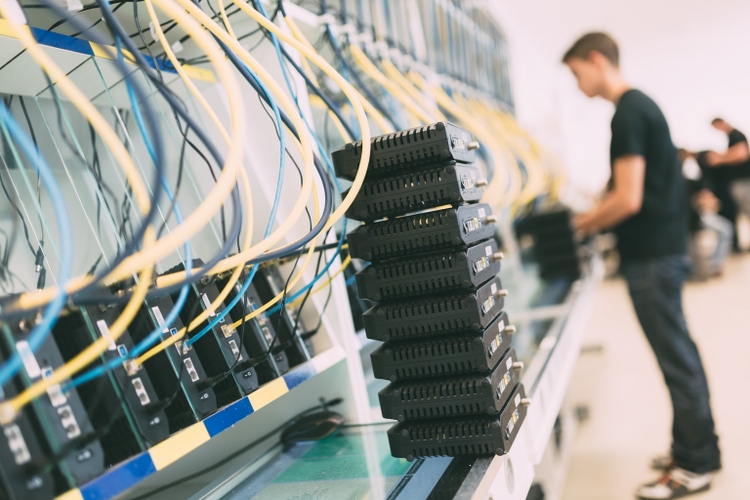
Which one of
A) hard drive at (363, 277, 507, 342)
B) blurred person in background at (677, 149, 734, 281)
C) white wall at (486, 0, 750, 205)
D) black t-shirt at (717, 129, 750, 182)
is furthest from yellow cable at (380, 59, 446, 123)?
black t-shirt at (717, 129, 750, 182)

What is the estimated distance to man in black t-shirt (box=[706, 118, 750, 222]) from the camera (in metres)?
5.21

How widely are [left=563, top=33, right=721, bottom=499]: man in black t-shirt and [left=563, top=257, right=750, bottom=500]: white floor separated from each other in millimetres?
115

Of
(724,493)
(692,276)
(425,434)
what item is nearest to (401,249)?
(425,434)

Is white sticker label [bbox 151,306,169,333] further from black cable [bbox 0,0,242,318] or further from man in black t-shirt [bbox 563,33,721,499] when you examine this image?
man in black t-shirt [bbox 563,33,721,499]

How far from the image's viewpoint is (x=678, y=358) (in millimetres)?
1850

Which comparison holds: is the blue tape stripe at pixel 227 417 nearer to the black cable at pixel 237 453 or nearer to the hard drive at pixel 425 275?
the hard drive at pixel 425 275

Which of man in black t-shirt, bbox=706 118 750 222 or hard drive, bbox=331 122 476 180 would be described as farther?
man in black t-shirt, bbox=706 118 750 222

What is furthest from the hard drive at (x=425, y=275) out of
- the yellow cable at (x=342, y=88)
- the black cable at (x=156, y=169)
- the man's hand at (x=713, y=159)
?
the man's hand at (x=713, y=159)

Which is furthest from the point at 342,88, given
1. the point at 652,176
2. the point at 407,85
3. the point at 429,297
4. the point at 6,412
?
the point at 652,176

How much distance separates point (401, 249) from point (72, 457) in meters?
0.54

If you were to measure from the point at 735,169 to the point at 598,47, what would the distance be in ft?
14.1

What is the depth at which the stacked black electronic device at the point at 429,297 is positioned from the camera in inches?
35.4

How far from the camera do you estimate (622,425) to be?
251 cm

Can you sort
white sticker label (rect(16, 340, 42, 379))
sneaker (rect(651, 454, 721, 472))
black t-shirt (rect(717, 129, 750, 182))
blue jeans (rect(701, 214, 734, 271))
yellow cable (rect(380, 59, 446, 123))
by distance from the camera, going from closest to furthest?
white sticker label (rect(16, 340, 42, 379)) → yellow cable (rect(380, 59, 446, 123)) → sneaker (rect(651, 454, 721, 472)) → black t-shirt (rect(717, 129, 750, 182)) → blue jeans (rect(701, 214, 734, 271))
